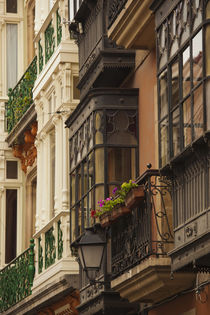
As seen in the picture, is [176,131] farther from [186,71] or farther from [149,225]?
[149,225]

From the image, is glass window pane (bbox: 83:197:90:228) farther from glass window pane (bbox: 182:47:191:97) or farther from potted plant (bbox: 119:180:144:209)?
glass window pane (bbox: 182:47:191:97)

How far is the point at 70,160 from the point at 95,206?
7.22 feet

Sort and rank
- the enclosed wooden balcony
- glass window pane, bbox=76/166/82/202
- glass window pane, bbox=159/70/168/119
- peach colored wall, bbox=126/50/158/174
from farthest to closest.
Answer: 1. glass window pane, bbox=76/166/82/202
2. peach colored wall, bbox=126/50/158/174
3. the enclosed wooden balcony
4. glass window pane, bbox=159/70/168/119

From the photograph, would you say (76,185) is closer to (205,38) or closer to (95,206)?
(95,206)

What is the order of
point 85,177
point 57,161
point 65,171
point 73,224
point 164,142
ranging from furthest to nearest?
point 57,161 < point 65,171 < point 73,224 < point 85,177 < point 164,142

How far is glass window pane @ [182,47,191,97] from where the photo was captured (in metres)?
14.7

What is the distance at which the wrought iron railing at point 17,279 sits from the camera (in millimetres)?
25516

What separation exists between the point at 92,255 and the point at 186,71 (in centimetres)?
437

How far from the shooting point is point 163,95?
51.5 feet

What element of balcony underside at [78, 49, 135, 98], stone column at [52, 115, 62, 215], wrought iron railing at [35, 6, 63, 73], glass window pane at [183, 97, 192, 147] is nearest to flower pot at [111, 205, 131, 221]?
balcony underside at [78, 49, 135, 98]

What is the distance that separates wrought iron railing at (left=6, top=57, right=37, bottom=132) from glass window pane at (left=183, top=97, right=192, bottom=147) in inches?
472

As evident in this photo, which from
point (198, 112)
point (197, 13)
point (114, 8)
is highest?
point (114, 8)

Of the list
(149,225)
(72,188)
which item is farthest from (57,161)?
(149,225)

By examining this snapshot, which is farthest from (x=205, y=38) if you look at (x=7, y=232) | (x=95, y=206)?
(x=7, y=232)
